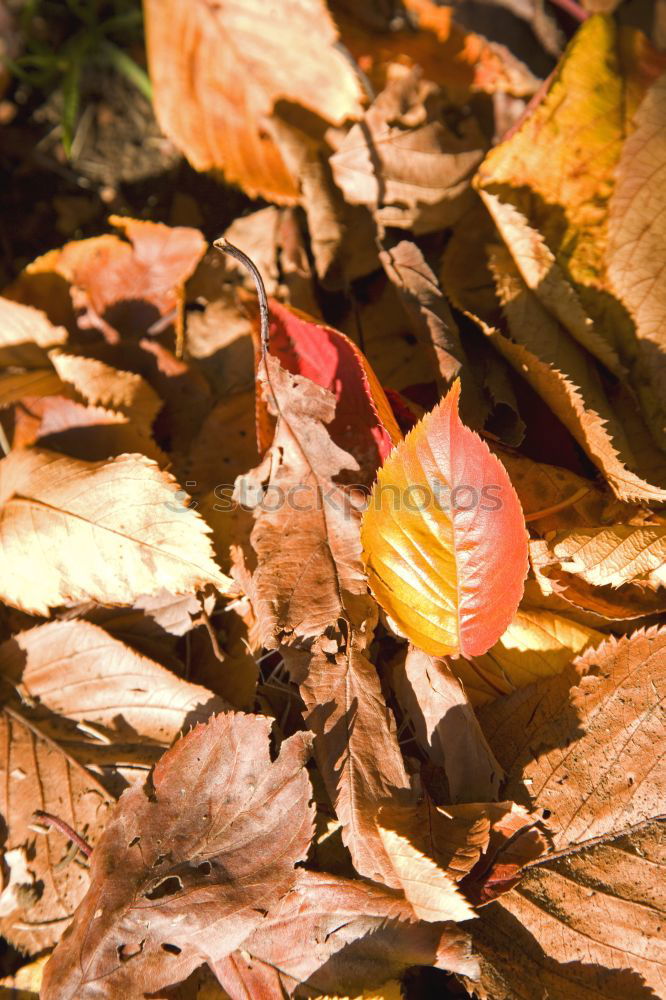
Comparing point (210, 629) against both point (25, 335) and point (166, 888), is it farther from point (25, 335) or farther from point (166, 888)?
point (25, 335)

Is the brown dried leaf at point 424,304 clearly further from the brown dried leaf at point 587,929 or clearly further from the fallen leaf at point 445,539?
the brown dried leaf at point 587,929

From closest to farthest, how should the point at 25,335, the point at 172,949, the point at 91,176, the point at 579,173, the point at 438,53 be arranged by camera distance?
the point at 172,949
the point at 579,173
the point at 25,335
the point at 438,53
the point at 91,176

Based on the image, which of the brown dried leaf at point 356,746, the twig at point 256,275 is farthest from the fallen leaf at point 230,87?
the brown dried leaf at point 356,746

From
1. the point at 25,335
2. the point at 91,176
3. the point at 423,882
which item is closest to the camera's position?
the point at 423,882

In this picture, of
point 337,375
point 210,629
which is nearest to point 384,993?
point 210,629

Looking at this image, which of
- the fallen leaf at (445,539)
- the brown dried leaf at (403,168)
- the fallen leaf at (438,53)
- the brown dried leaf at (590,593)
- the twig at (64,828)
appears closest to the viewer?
the fallen leaf at (445,539)

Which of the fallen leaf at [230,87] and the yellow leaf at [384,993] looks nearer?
the yellow leaf at [384,993]

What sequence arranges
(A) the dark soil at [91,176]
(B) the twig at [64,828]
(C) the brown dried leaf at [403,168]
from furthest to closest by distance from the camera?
1. (A) the dark soil at [91,176]
2. (C) the brown dried leaf at [403,168]
3. (B) the twig at [64,828]
